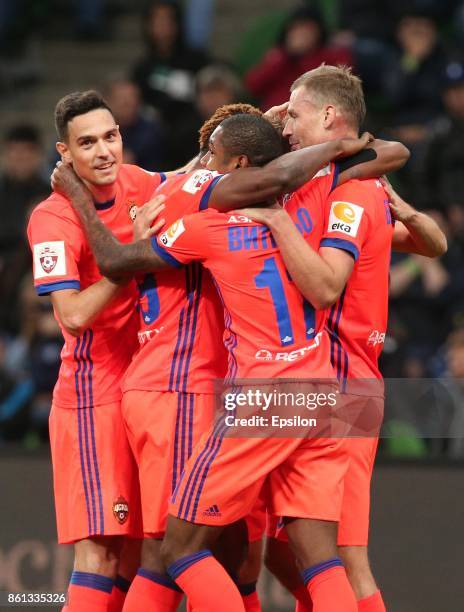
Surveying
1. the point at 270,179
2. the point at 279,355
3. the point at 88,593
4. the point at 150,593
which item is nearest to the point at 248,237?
the point at 270,179

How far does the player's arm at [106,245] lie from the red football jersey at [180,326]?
0.50ft

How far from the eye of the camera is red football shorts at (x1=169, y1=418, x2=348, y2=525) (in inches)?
202

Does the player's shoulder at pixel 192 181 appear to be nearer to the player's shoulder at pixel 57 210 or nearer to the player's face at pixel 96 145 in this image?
the player's face at pixel 96 145

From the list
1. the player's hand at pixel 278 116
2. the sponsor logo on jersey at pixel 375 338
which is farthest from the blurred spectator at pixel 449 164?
the sponsor logo on jersey at pixel 375 338

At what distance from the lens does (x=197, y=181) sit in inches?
216

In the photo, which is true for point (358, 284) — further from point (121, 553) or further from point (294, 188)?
point (121, 553)

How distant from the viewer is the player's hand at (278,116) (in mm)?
5730

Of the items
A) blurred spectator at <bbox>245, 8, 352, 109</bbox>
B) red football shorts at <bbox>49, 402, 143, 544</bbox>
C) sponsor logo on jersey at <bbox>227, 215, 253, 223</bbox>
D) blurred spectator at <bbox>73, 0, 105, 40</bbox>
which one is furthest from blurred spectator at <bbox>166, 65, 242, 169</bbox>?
sponsor logo on jersey at <bbox>227, 215, 253, 223</bbox>

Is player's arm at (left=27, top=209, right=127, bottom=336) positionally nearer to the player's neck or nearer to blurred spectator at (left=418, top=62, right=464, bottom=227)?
the player's neck

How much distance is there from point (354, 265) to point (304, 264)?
0.34 meters

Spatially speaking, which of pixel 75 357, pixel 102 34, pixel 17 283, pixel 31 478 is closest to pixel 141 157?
pixel 17 283

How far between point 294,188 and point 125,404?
111 centimetres

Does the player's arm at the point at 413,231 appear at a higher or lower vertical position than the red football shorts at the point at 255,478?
higher

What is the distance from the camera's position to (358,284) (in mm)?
5551
